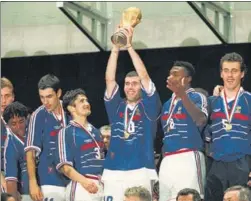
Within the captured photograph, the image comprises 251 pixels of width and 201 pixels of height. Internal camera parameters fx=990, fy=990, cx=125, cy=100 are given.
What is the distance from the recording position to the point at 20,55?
7.44 meters

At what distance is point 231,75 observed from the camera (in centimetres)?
668

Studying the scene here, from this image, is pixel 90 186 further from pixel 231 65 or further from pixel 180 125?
pixel 231 65

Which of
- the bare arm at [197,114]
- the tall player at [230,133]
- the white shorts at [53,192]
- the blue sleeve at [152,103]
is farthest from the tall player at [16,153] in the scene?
the tall player at [230,133]

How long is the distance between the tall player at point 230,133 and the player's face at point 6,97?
61.9 inches

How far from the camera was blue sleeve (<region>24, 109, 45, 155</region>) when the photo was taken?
721 cm

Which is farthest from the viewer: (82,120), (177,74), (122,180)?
(82,120)

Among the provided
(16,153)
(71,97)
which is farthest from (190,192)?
(16,153)

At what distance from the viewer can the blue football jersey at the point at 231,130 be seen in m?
6.53

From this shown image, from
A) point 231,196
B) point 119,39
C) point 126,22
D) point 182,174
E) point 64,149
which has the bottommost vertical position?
point 231,196

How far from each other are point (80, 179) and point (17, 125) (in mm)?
747

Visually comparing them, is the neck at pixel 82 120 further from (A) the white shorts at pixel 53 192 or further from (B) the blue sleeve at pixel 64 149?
(A) the white shorts at pixel 53 192

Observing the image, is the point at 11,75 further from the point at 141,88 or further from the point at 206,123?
the point at 206,123

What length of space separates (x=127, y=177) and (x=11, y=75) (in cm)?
127

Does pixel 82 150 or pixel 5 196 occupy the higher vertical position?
pixel 82 150
